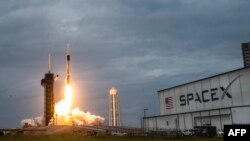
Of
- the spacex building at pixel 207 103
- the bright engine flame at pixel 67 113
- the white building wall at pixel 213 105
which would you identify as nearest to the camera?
the white building wall at pixel 213 105

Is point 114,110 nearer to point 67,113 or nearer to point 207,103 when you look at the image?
point 67,113

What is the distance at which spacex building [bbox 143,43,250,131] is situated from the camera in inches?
3701

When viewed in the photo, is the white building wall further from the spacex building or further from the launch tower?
the launch tower

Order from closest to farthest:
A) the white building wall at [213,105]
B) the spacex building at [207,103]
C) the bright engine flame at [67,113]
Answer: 1. the white building wall at [213,105]
2. the spacex building at [207,103]
3. the bright engine flame at [67,113]

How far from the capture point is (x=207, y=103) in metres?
107

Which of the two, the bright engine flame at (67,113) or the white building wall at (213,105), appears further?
the bright engine flame at (67,113)

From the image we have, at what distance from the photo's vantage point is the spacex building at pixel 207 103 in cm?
9400

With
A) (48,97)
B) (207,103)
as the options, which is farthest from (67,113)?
(207,103)

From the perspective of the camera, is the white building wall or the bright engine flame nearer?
the white building wall

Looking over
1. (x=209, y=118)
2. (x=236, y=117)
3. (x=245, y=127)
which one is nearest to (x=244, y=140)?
(x=245, y=127)

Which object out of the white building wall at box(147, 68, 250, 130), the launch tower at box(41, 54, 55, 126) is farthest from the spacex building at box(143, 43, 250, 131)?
the launch tower at box(41, 54, 55, 126)

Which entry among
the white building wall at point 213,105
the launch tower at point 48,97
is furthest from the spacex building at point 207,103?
the launch tower at point 48,97

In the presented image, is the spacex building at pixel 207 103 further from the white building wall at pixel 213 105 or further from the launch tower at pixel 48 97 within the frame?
the launch tower at pixel 48 97

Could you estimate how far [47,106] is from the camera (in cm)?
14075
